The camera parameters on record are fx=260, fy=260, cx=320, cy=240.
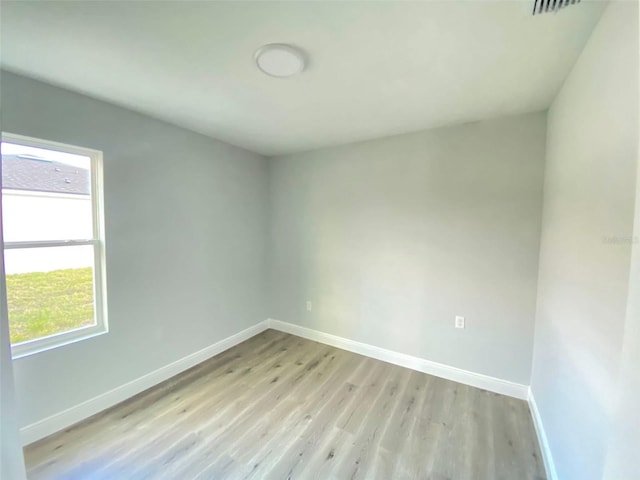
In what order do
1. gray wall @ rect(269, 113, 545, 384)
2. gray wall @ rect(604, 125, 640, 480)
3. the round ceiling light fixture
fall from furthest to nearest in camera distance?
1. gray wall @ rect(269, 113, 545, 384)
2. the round ceiling light fixture
3. gray wall @ rect(604, 125, 640, 480)

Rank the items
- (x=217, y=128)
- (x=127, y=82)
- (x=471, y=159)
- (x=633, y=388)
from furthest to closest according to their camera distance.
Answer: (x=217, y=128), (x=471, y=159), (x=127, y=82), (x=633, y=388)

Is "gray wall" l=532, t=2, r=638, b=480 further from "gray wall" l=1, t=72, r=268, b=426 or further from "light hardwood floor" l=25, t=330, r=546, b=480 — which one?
"gray wall" l=1, t=72, r=268, b=426

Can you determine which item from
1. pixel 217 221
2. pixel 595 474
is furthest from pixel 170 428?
A: pixel 595 474

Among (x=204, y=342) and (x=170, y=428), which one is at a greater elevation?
(x=204, y=342)

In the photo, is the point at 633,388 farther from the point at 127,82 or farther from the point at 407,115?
the point at 127,82

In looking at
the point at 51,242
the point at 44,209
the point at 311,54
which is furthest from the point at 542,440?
the point at 44,209

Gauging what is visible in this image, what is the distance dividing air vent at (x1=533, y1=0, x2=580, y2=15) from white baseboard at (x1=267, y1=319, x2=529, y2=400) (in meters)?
2.63

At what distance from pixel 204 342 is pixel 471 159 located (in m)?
3.27

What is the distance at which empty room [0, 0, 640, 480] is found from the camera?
45.3 inches

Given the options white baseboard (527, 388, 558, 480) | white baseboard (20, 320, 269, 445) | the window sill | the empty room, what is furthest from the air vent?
white baseboard (20, 320, 269, 445)

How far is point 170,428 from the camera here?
1897 mm

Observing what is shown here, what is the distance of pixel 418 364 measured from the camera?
8.84 feet

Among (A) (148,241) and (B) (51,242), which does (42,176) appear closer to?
(B) (51,242)

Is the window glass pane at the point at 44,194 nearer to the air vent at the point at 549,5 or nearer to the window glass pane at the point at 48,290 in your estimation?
the window glass pane at the point at 48,290
